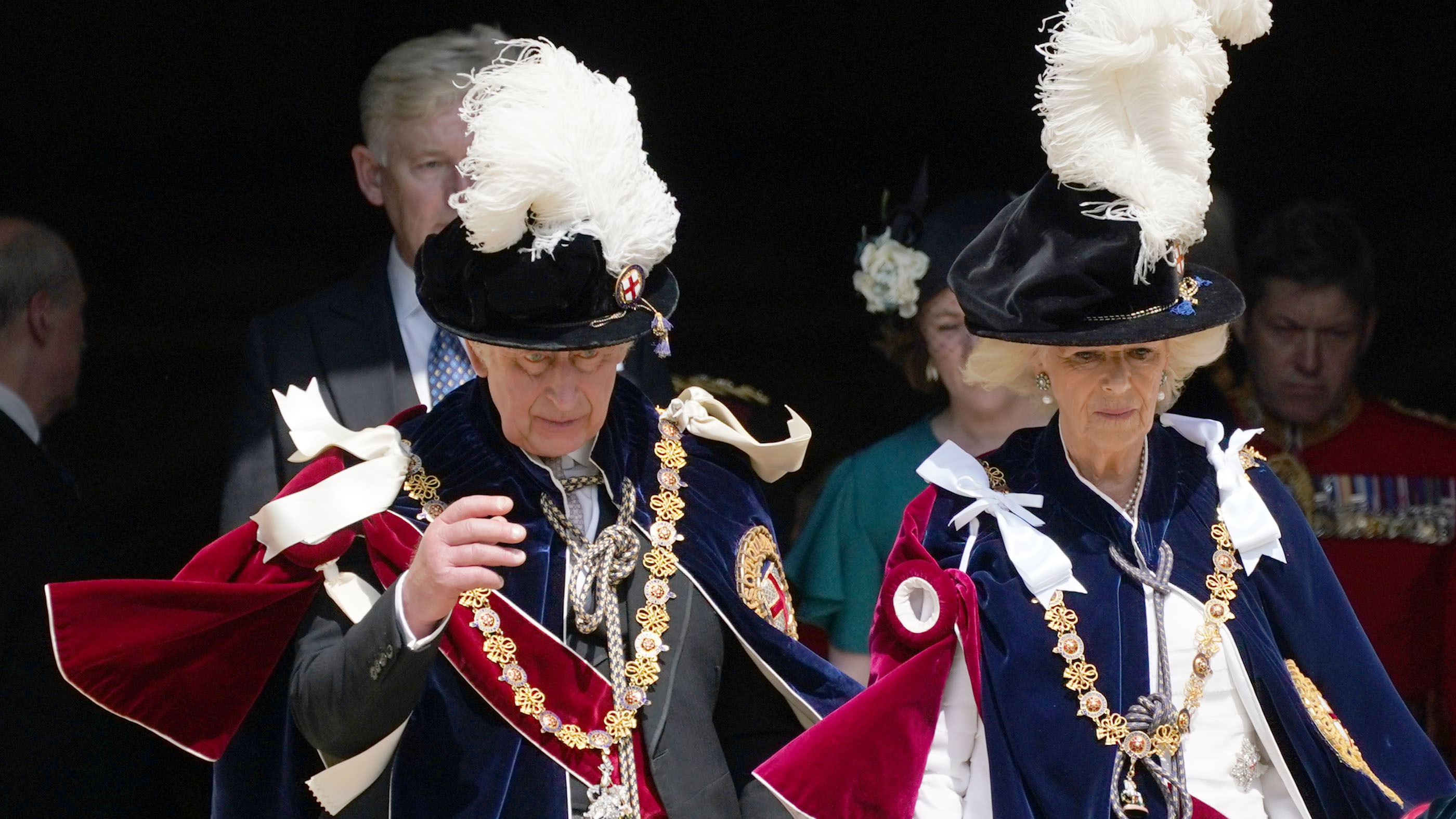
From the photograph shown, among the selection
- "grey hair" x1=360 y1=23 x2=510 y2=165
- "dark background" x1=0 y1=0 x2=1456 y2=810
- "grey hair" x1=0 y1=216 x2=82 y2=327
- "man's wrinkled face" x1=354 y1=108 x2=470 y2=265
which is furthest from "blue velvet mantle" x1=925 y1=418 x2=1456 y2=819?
"grey hair" x1=0 y1=216 x2=82 y2=327

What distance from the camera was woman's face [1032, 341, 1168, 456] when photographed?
2670 mm

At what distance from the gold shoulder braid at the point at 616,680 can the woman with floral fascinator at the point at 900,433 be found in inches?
45.9

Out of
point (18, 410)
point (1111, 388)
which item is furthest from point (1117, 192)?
point (18, 410)

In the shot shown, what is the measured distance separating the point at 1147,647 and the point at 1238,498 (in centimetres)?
29

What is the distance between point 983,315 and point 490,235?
0.74 meters

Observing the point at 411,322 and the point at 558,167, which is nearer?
the point at 558,167

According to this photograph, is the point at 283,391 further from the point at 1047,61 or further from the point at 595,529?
the point at 1047,61

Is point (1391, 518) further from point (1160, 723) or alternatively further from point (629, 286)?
point (629, 286)

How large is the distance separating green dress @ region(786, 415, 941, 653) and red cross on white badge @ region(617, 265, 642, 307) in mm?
1343

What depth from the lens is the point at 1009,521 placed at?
108 inches

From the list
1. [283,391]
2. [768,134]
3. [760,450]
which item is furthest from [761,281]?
[760,450]

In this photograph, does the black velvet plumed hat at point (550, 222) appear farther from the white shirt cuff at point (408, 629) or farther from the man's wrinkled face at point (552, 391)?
the white shirt cuff at point (408, 629)

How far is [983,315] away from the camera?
8.83ft

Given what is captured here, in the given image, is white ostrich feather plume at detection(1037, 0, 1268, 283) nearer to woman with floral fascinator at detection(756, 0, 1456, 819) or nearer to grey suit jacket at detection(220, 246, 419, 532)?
woman with floral fascinator at detection(756, 0, 1456, 819)
